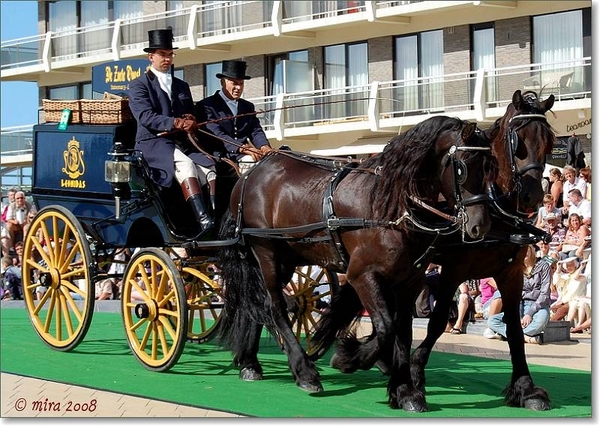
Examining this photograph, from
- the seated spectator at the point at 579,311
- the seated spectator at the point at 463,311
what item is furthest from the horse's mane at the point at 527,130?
the seated spectator at the point at 579,311

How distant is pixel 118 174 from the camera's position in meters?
10.6

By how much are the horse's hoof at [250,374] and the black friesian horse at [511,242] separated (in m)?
0.77

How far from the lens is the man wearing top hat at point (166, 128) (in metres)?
10.5

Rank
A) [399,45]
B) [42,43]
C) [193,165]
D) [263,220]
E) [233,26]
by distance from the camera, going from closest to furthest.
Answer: [263,220]
[193,165]
[399,45]
[233,26]
[42,43]

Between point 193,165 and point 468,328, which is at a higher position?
point 193,165

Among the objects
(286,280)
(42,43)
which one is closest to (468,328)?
(286,280)

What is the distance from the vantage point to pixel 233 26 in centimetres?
3062

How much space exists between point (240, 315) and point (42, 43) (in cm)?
2813

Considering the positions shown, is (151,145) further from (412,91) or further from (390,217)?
(412,91)

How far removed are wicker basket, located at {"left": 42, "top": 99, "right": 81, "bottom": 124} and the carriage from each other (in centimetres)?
11

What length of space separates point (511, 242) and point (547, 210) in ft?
25.1

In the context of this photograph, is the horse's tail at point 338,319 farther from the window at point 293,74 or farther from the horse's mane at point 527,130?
the window at point 293,74

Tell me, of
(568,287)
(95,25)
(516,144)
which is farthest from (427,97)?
(516,144)

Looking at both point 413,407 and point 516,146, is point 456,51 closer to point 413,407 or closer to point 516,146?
point 516,146
